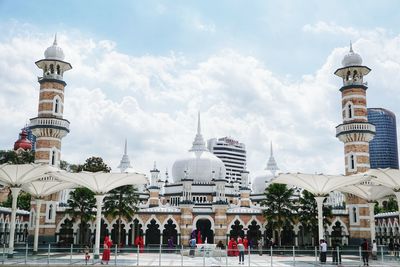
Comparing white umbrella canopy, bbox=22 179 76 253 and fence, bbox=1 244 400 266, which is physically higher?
white umbrella canopy, bbox=22 179 76 253

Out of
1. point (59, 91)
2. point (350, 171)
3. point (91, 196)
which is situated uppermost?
point (59, 91)

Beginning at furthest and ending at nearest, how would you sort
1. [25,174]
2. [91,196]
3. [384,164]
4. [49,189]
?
[384,164] → [91,196] → [49,189] → [25,174]

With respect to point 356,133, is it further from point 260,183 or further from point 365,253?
point 260,183

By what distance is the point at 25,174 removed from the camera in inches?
1180

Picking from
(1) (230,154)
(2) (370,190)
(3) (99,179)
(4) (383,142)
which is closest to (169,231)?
(3) (99,179)

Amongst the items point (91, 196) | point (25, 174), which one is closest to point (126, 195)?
point (91, 196)

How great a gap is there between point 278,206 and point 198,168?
2249cm

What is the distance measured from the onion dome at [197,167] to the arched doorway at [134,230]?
12.9m

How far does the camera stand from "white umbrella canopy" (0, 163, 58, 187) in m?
29.3

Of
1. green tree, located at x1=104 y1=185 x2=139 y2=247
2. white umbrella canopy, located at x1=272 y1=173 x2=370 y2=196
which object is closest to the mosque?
green tree, located at x1=104 y1=185 x2=139 y2=247

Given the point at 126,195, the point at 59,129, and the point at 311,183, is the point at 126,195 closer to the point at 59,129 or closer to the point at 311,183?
the point at 59,129

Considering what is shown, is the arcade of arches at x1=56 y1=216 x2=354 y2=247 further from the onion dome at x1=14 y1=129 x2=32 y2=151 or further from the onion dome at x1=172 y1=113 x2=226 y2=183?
the onion dome at x1=14 y1=129 x2=32 y2=151

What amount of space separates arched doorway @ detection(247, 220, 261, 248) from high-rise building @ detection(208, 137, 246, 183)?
Result: 11866cm

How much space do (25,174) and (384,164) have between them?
522 ft
